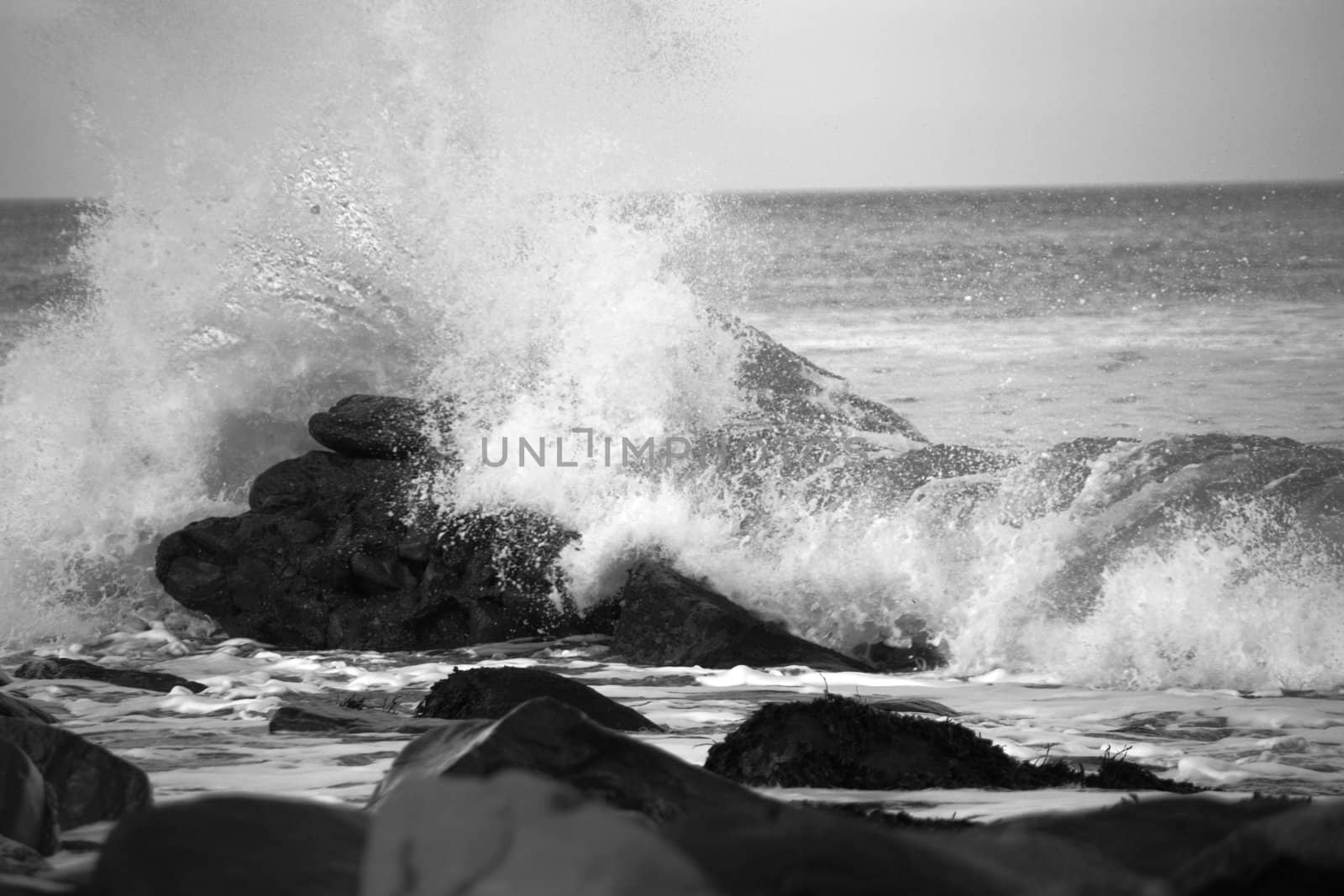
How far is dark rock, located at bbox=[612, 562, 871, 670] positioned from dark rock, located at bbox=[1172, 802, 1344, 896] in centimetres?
493

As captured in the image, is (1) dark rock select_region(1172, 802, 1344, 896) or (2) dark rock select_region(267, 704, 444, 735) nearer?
(1) dark rock select_region(1172, 802, 1344, 896)

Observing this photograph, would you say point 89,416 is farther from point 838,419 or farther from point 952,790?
point 952,790

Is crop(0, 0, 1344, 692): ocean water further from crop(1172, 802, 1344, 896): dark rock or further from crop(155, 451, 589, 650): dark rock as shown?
crop(1172, 802, 1344, 896): dark rock

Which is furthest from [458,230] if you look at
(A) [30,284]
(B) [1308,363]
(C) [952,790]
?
(A) [30,284]

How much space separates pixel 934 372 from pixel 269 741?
16283 mm

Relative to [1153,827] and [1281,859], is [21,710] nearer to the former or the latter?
[1153,827]

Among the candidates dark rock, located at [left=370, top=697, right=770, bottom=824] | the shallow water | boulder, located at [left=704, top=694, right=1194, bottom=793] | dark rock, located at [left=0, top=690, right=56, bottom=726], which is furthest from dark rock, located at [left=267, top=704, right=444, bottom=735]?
dark rock, located at [left=370, top=697, right=770, bottom=824]

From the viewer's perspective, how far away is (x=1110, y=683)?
667 cm

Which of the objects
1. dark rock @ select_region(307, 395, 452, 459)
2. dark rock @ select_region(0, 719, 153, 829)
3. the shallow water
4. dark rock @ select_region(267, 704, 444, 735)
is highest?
dark rock @ select_region(307, 395, 452, 459)

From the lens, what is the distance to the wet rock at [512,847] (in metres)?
1.58

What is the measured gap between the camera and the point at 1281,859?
1889 mm

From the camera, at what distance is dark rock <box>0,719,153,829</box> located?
11.4 ft

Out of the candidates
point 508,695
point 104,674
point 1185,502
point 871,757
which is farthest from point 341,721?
point 1185,502

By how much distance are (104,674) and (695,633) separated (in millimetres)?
2649
